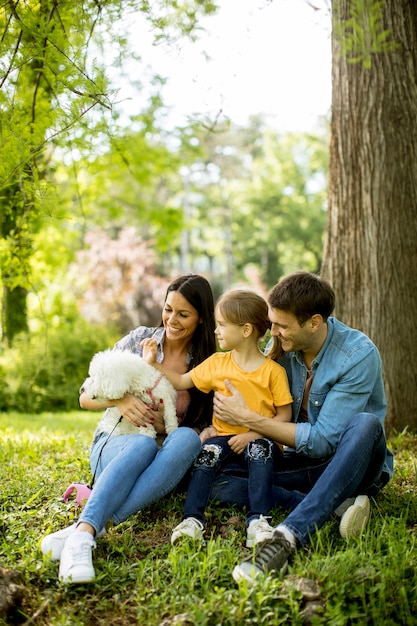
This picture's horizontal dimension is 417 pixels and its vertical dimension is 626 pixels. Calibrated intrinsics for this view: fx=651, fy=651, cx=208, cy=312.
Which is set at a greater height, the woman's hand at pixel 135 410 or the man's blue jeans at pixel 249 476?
the woman's hand at pixel 135 410

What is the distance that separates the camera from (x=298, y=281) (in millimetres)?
3471

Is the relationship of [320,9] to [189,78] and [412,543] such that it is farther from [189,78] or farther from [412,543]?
[412,543]

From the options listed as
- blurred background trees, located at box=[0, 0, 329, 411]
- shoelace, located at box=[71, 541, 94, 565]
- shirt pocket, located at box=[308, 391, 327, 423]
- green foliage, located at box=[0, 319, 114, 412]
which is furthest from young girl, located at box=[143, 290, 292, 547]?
green foliage, located at box=[0, 319, 114, 412]

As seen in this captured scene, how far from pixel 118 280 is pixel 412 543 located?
48.1 ft

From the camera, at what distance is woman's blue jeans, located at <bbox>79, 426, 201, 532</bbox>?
3070 mm

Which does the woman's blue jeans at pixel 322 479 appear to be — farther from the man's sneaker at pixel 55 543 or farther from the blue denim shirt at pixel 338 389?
the man's sneaker at pixel 55 543

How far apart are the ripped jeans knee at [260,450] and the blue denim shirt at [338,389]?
0.14m

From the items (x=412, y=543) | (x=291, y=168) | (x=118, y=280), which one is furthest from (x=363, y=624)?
(x=291, y=168)

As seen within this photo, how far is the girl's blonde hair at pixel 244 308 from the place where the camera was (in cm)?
365

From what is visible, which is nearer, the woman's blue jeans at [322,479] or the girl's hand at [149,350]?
the woman's blue jeans at [322,479]

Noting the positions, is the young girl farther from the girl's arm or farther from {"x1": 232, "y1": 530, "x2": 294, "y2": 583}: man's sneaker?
{"x1": 232, "y1": 530, "x2": 294, "y2": 583}: man's sneaker

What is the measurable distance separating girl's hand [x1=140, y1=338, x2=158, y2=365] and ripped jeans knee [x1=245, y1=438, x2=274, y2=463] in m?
0.77

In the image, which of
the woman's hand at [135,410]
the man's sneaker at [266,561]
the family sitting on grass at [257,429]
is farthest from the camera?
the woman's hand at [135,410]

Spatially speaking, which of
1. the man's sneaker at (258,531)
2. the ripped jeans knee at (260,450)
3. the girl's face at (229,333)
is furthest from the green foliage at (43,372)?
the man's sneaker at (258,531)
